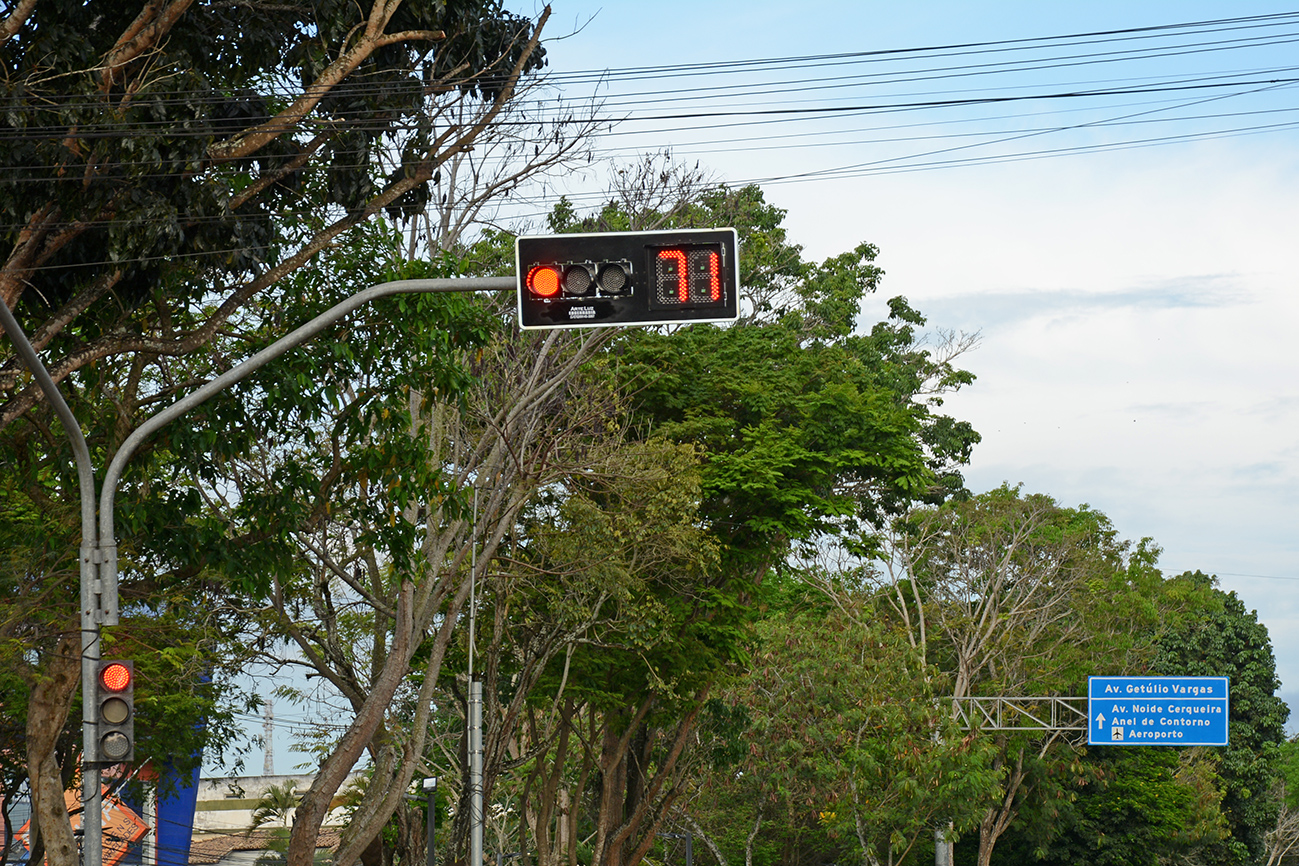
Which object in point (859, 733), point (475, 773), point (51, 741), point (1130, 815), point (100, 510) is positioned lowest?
point (1130, 815)

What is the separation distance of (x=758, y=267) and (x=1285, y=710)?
1241 inches

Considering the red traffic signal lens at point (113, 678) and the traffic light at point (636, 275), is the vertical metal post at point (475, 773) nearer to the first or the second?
the red traffic signal lens at point (113, 678)

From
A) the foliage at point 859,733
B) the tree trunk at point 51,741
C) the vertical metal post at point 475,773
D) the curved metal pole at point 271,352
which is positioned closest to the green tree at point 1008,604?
the foliage at point 859,733

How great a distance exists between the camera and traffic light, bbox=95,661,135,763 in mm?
10203

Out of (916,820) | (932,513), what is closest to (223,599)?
(916,820)

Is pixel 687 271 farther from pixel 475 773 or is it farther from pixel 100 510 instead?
pixel 475 773

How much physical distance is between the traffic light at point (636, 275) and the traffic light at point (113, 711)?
13.9ft

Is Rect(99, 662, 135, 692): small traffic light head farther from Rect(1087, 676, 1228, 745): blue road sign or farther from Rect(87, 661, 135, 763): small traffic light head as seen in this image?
Rect(1087, 676, 1228, 745): blue road sign

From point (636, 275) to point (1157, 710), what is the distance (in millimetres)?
29308

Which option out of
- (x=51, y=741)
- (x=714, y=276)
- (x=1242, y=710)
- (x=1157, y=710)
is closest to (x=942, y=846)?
(x=1157, y=710)

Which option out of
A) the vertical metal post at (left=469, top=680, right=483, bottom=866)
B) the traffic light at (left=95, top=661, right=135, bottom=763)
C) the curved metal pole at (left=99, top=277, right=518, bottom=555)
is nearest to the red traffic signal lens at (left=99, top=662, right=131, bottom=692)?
the traffic light at (left=95, top=661, right=135, bottom=763)

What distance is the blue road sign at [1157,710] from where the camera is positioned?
110 feet

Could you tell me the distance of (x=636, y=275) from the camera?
8.76 metres

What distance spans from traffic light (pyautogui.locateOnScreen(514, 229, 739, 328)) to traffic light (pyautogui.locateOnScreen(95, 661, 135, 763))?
4233 mm
